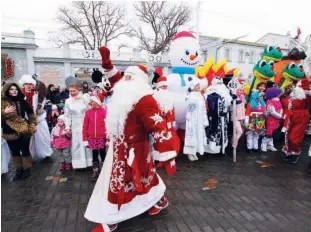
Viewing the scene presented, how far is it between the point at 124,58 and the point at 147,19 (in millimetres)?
11613

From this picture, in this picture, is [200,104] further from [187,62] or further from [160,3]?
[160,3]

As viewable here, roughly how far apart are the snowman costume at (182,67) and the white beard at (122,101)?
10.2 feet

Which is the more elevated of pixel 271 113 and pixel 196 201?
pixel 271 113

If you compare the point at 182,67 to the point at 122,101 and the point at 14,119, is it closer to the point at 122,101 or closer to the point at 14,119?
the point at 122,101

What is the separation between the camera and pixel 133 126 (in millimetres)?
2547

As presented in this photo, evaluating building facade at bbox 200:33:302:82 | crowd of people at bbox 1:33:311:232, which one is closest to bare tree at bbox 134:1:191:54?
building facade at bbox 200:33:302:82

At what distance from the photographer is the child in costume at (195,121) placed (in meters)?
5.15

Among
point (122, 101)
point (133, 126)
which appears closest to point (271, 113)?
point (133, 126)

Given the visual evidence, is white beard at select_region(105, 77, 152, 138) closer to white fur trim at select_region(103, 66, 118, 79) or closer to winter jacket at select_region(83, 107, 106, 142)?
white fur trim at select_region(103, 66, 118, 79)

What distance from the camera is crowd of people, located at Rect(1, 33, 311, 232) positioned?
253 centimetres

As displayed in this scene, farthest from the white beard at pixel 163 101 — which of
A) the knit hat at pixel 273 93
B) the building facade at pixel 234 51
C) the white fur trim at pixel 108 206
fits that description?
the building facade at pixel 234 51

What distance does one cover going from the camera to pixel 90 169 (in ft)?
15.9

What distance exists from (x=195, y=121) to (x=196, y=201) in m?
2.13

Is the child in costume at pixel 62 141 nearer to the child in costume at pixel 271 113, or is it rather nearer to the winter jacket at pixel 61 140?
the winter jacket at pixel 61 140
